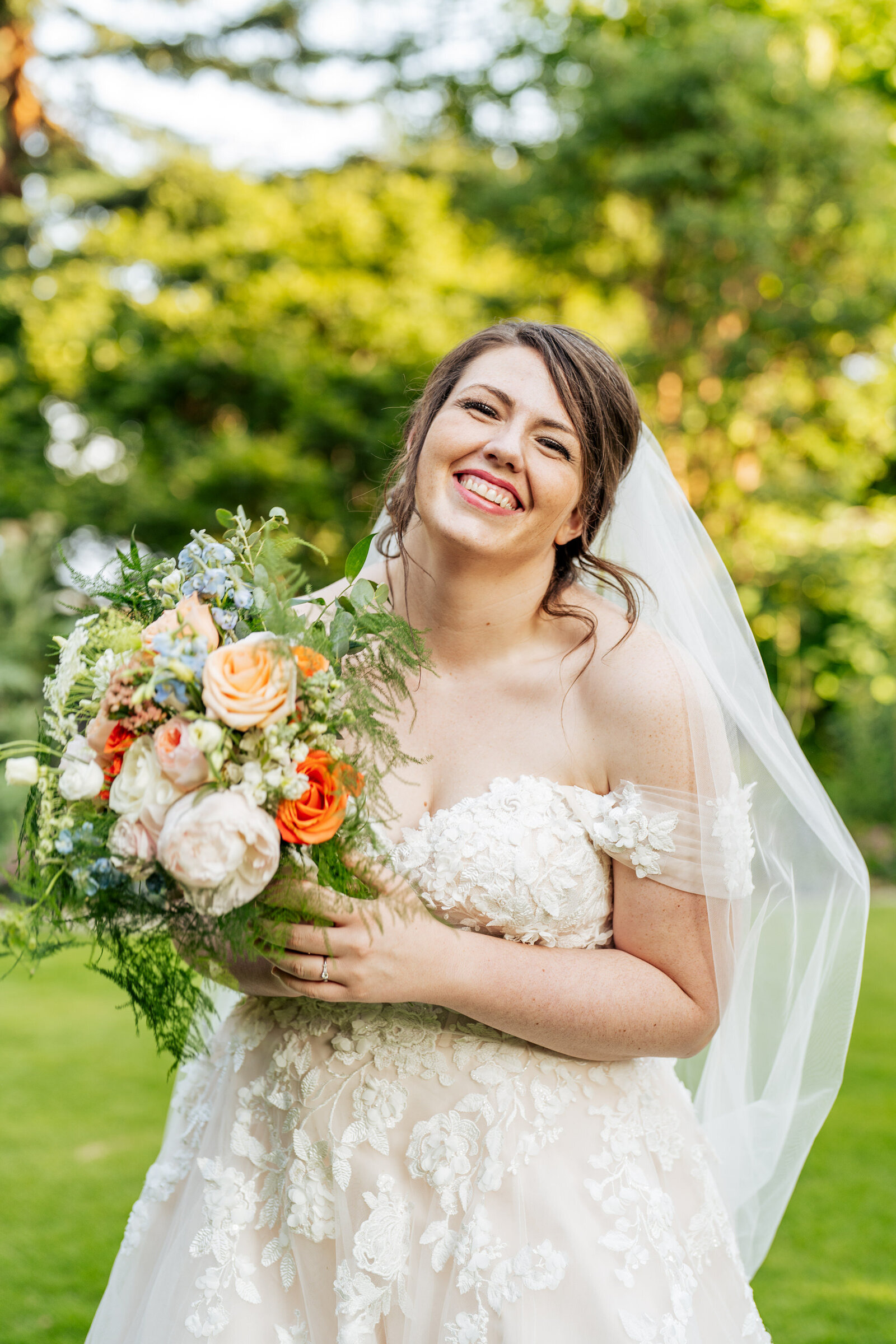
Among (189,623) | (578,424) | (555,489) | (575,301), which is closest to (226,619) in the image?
(189,623)

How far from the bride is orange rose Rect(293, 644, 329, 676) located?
36 cm

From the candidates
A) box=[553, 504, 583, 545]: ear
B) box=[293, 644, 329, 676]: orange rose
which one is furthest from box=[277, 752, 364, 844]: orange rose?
box=[553, 504, 583, 545]: ear

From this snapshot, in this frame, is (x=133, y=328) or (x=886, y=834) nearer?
(x=886, y=834)

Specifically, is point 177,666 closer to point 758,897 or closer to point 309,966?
point 309,966

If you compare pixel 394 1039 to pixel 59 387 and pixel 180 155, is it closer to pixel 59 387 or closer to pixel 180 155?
pixel 59 387

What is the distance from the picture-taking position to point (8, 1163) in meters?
5.28

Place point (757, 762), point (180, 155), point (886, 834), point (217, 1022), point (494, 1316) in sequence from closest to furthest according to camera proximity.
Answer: point (494, 1316) → point (757, 762) → point (217, 1022) → point (886, 834) → point (180, 155)

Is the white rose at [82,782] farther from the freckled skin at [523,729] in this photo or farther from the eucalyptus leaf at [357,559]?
the eucalyptus leaf at [357,559]

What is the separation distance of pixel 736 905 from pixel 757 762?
0.35m

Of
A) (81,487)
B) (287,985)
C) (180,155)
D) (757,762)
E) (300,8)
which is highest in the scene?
(300,8)

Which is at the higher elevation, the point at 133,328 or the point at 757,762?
the point at 133,328

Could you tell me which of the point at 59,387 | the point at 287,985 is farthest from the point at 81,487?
the point at 287,985

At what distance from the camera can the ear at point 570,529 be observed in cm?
242

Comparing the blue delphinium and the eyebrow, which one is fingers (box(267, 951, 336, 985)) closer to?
the blue delphinium
